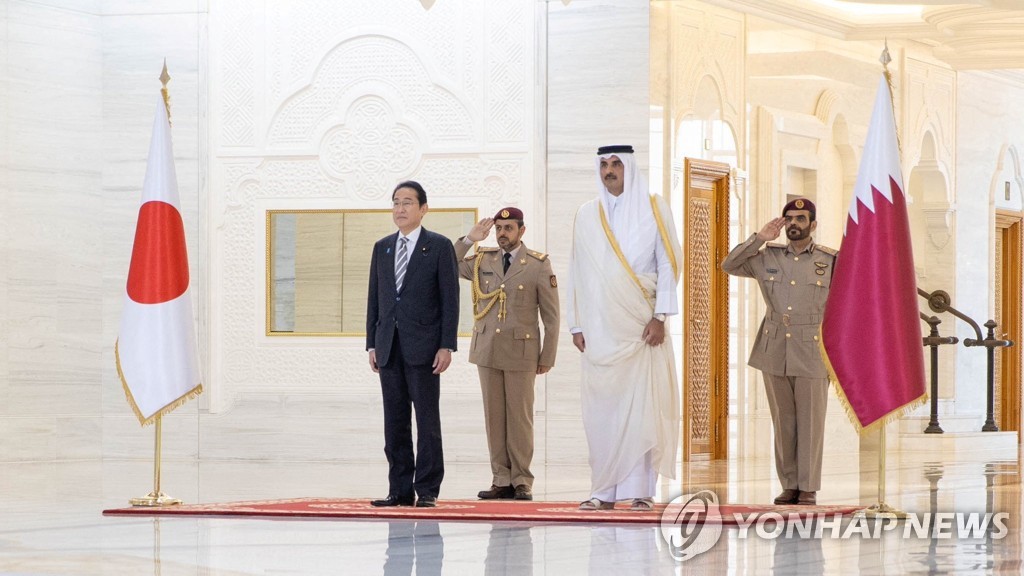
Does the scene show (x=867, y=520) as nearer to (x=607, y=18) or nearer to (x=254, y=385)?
(x=607, y=18)

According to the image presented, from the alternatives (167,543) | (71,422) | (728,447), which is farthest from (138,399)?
(728,447)

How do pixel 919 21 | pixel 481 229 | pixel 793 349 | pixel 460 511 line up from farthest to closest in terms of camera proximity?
pixel 919 21
pixel 481 229
pixel 793 349
pixel 460 511

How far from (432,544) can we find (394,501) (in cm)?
155

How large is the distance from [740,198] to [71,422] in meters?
5.68

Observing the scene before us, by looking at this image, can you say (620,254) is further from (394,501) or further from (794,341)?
(394,501)

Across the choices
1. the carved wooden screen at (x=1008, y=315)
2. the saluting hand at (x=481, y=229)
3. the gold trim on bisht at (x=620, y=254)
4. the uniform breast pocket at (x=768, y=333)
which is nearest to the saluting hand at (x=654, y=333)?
the gold trim on bisht at (x=620, y=254)

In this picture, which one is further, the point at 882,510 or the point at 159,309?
the point at 159,309

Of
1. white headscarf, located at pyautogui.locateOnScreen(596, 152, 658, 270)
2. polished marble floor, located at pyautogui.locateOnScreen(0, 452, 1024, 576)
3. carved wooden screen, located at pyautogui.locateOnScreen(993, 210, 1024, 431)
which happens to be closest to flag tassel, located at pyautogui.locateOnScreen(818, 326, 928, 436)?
polished marble floor, located at pyautogui.locateOnScreen(0, 452, 1024, 576)

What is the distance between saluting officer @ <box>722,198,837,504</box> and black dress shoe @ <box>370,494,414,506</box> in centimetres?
195

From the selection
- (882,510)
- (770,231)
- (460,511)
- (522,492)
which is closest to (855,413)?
(882,510)

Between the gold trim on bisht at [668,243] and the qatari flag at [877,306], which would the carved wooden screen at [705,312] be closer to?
the gold trim on bisht at [668,243]

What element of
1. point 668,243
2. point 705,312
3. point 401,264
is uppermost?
point 668,243

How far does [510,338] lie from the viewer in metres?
8.51

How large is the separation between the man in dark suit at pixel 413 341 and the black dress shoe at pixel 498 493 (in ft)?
2.63
